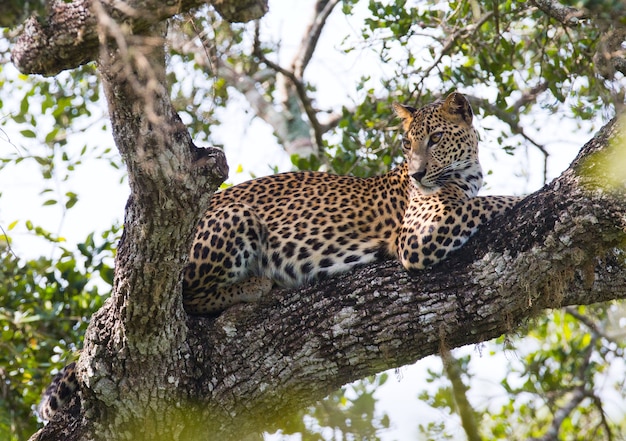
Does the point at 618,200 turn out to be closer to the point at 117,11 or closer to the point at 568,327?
the point at 117,11

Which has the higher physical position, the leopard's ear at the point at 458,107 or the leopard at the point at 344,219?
the leopard's ear at the point at 458,107

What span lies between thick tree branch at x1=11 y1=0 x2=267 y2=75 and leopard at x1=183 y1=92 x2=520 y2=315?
2.49 meters

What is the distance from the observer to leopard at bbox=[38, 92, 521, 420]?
6711 mm

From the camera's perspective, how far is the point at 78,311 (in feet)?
Result: 27.9

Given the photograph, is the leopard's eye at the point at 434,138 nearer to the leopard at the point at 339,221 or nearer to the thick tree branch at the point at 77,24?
the leopard at the point at 339,221

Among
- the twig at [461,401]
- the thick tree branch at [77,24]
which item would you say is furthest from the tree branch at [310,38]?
the thick tree branch at [77,24]

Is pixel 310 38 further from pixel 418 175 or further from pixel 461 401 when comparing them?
pixel 461 401

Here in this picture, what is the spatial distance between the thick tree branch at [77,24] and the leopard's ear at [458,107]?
3566 mm

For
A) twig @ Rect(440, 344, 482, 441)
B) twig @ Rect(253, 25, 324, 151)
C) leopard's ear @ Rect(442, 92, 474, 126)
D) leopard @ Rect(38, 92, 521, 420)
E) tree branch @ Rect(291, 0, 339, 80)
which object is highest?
tree branch @ Rect(291, 0, 339, 80)

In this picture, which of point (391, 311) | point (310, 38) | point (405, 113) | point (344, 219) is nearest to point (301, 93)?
point (310, 38)

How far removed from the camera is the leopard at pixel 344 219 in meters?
6.71

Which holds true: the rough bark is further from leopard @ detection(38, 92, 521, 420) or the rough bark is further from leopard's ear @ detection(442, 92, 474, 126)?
→ leopard's ear @ detection(442, 92, 474, 126)

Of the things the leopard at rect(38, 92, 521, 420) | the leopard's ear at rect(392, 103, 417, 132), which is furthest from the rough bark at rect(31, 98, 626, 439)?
the leopard's ear at rect(392, 103, 417, 132)

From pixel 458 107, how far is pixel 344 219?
149 centimetres
